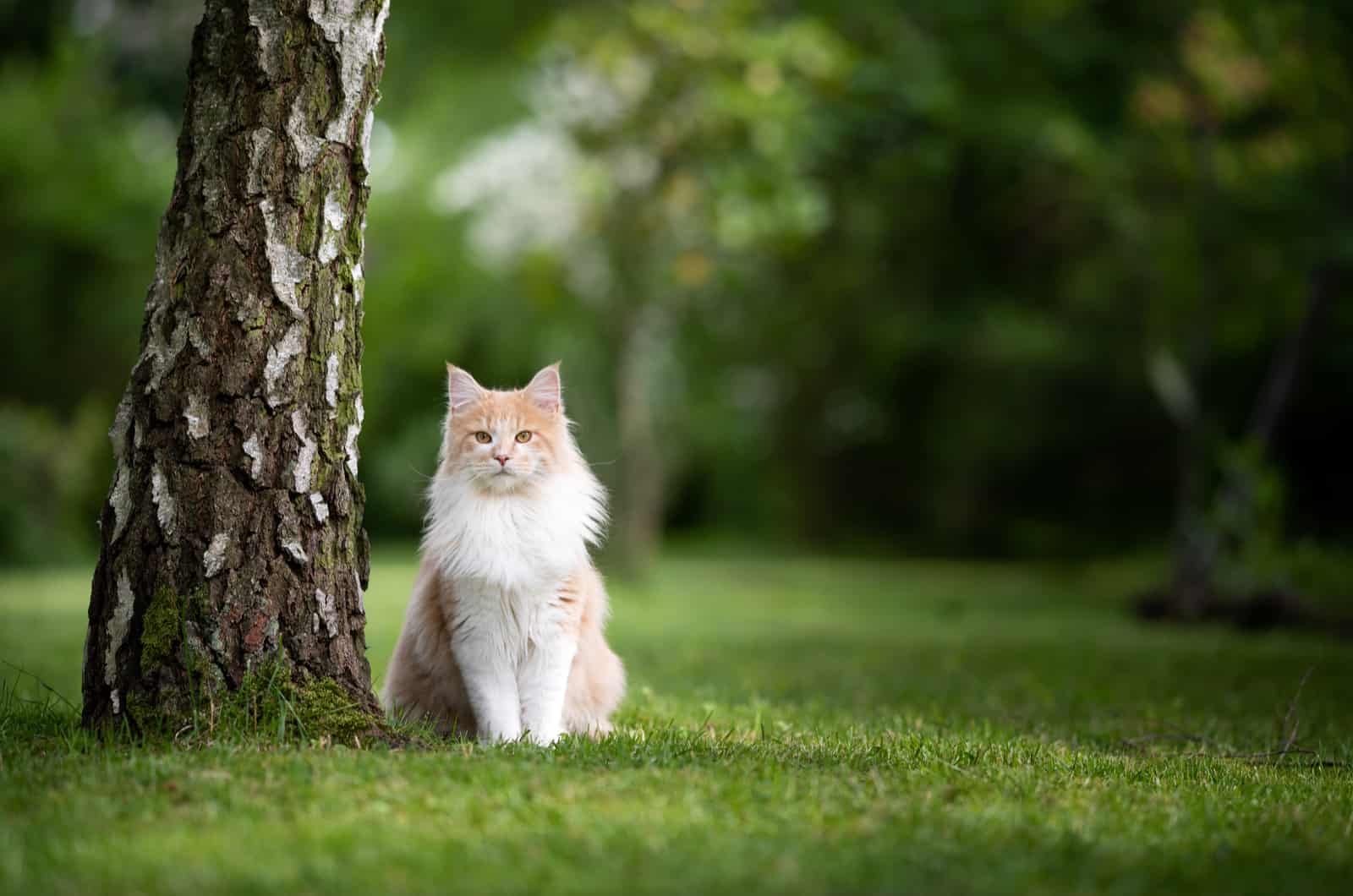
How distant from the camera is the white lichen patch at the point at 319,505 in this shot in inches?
143

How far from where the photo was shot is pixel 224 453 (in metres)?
3.51

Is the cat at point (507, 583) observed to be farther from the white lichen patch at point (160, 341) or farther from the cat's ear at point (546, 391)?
the white lichen patch at point (160, 341)

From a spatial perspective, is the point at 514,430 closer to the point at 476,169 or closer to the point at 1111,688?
the point at 1111,688

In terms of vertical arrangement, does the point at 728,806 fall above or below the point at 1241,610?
above

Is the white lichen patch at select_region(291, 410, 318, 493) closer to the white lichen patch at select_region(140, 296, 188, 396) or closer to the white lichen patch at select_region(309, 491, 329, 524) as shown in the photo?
the white lichen patch at select_region(309, 491, 329, 524)

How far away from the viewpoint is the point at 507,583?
398 centimetres

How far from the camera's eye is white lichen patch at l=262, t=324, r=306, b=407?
3555mm

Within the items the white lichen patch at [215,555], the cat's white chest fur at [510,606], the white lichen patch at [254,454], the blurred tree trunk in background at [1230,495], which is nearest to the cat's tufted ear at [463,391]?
the cat's white chest fur at [510,606]

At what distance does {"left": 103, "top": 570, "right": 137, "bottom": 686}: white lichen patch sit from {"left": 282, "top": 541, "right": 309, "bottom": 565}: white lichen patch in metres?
0.43

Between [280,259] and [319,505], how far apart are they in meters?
0.72

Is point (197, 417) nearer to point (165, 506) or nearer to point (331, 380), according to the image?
point (165, 506)

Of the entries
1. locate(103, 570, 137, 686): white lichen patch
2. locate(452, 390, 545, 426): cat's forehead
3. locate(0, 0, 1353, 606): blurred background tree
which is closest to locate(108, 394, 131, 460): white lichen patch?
locate(103, 570, 137, 686): white lichen patch

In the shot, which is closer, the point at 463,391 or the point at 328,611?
the point at 328,611

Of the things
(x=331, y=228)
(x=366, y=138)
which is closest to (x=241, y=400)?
(x=331, y=228)
